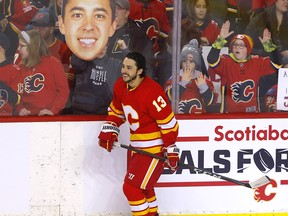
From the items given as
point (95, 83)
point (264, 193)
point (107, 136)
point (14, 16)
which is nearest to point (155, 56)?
point (95, 83)

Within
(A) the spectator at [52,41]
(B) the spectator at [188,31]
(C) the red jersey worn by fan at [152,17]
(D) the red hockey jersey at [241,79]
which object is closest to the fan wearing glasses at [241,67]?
(D) the red hockey jersey at [241,79]

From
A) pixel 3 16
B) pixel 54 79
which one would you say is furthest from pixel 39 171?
→ pixel 3 16

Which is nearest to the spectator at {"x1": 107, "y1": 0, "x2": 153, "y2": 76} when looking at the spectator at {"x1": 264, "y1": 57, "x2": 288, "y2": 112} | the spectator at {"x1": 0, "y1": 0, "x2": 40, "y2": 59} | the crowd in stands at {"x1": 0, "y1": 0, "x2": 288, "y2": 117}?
the crowd in stands at {"x1": 0, "y1": 0, "x2": 288, "y2": 117}

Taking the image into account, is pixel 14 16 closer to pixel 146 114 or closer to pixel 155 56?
pixel 155 56

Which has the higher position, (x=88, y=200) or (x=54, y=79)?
(x=54, y=79)

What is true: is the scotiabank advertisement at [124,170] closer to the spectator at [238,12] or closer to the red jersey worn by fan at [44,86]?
the red jersey worn by fan at [44,86]

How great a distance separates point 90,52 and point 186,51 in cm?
70

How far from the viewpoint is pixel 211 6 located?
5719mm

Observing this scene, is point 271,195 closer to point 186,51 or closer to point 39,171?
point 186,51

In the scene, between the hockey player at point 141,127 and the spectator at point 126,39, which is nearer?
the hockey player at point 141,127

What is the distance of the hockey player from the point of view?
512 cm

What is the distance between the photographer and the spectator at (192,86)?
18.9 feet

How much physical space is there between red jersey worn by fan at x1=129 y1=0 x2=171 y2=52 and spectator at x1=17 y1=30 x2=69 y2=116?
65 centimetres

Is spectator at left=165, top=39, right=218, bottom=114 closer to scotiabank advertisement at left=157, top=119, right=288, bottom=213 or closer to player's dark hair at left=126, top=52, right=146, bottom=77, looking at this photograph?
scotiabank advertisement at left=157, top=119, right=288, bottom=213
